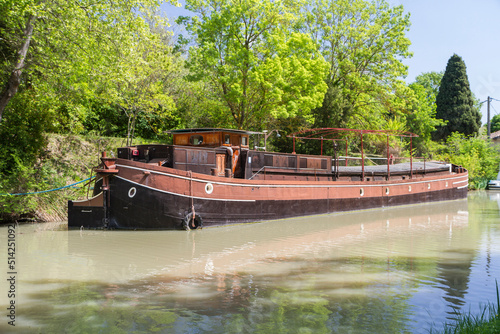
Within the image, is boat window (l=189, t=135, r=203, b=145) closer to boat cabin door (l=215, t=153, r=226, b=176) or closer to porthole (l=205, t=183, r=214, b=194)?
boat cabin door (l=215, t=153, r=226, b=176)

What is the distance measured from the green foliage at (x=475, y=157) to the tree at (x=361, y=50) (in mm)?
9845

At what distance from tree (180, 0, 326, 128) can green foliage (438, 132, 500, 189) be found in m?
19.2

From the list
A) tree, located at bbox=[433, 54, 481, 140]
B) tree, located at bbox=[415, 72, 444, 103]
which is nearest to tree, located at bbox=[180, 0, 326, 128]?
tree, located at bbox=[433, 54, 481, 140]

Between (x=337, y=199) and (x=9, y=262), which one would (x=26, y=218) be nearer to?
(x=9, y=262)

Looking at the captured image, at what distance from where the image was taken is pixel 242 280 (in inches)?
304

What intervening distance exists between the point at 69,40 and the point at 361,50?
78.6 ft

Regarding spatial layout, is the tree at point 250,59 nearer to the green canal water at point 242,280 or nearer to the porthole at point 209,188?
the porthole at point 209,188

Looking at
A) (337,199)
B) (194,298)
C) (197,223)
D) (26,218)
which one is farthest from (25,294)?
(337,199)

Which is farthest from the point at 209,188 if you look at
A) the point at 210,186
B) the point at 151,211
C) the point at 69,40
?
the point at 69,40

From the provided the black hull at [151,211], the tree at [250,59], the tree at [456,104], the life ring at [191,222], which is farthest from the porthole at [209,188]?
the tree at [456,104]

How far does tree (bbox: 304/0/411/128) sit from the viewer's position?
33625 millimetres

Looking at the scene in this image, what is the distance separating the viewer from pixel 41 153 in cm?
1927

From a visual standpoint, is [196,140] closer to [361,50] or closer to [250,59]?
[250,59]

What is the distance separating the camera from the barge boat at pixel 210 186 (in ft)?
45.0
